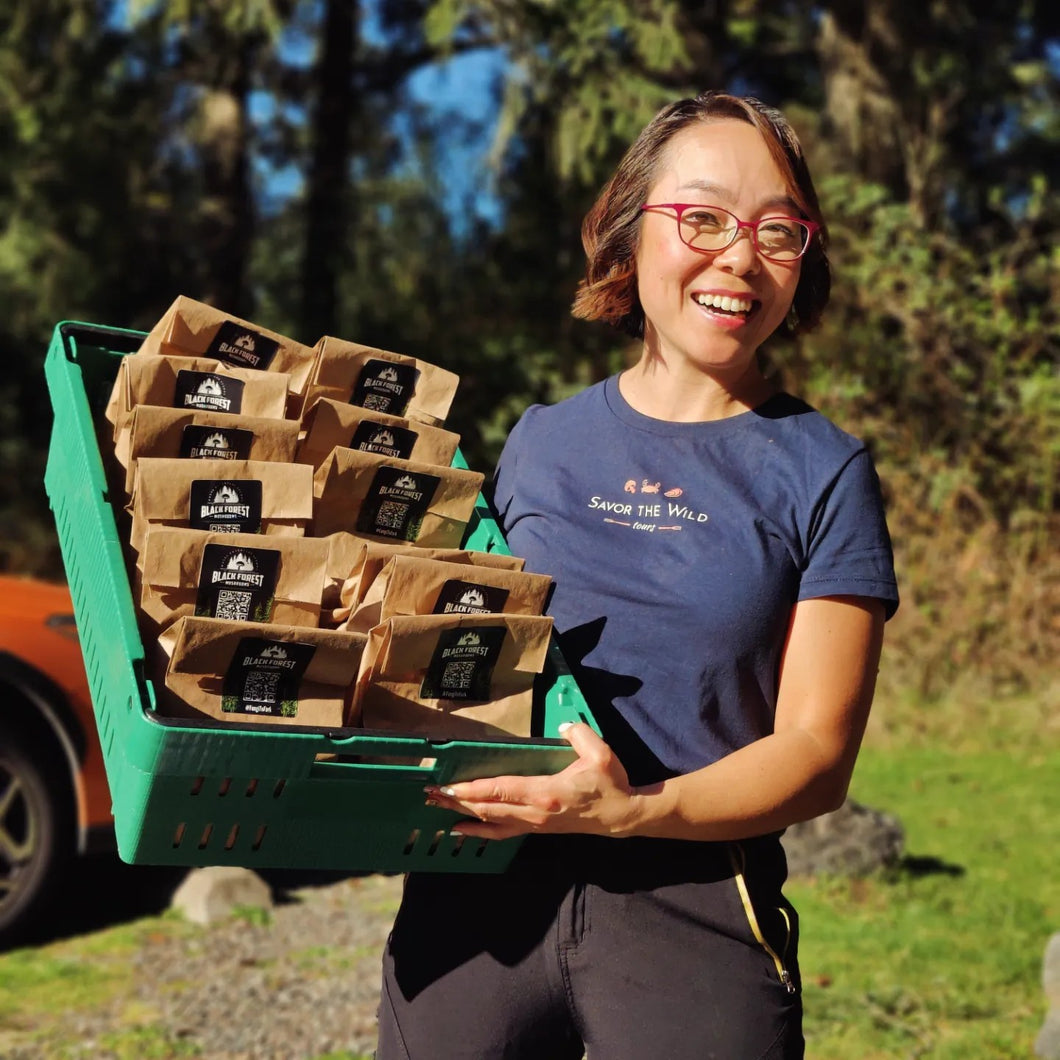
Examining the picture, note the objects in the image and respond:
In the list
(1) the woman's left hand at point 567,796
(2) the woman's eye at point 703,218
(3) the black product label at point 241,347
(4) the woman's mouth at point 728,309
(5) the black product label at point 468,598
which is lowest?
(1) the woman's left hand at point 567,796

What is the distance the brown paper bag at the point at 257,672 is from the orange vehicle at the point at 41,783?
9.90 feet

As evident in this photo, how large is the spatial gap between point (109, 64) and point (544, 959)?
391 inches

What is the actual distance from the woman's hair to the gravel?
2.68 meters

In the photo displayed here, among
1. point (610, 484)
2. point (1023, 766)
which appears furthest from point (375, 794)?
point (1023, 766)

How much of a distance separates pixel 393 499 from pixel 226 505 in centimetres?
25

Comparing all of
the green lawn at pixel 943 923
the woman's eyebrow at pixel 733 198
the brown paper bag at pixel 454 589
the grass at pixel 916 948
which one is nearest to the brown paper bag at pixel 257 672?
the brown paper bag at pixel 454 589

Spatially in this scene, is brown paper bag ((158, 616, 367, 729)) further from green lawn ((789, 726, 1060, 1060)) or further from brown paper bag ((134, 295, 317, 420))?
green lawn ((789, 726, 1060, 1060))

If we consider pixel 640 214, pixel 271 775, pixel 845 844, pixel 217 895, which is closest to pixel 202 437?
pixel 271 775

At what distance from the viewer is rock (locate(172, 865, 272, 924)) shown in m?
5.06

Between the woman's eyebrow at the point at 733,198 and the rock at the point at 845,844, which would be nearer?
the woman's eyebrow at the point at 733,198

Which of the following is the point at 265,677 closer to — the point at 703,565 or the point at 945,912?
the point at 703,565

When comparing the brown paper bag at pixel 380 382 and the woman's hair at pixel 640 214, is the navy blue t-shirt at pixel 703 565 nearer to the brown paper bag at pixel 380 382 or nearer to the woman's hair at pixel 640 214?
the woman's hair at pixel 640 214

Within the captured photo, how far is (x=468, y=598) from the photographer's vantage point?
6.13 feet

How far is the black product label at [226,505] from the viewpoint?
194 cm
